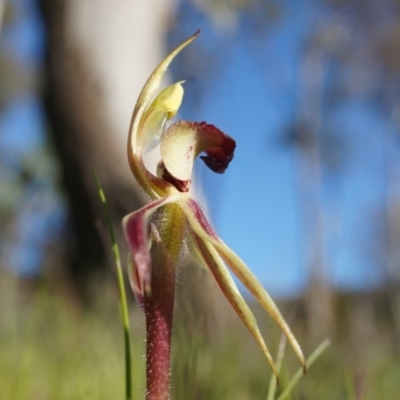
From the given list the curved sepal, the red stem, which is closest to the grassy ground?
the red stem

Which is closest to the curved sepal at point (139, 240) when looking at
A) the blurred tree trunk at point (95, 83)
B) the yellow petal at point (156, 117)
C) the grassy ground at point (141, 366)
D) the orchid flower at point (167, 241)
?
the orchid flower at point (167, 241)

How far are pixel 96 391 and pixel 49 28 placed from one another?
11.2 ft

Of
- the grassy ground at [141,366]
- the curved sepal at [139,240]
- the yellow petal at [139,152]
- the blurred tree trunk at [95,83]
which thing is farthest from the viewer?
the blurred tree trunk at [95,83]

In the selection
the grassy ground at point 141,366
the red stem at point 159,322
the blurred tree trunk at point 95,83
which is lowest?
the grassy ground at point 141,366

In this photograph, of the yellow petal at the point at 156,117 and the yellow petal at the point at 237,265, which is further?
the yellow petal at the point at 156,117

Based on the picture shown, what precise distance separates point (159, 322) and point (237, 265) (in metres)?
0.09

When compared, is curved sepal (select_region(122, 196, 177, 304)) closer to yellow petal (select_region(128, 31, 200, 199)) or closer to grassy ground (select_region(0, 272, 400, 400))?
yellow petal (select_region(128, 31, 200, 199))

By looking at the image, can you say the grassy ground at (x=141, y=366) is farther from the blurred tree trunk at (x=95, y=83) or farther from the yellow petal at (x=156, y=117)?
the blurred tree trunk at (x=95, y=83)

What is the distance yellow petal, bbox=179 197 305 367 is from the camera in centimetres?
49

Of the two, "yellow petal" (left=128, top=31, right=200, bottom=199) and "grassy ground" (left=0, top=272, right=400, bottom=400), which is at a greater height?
"yellow petal" (left=128, top=31, right=200, bottom=199)

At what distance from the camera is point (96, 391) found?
141cm

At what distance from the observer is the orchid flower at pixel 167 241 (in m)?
0.52

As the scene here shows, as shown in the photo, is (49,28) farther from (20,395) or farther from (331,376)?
(20,395)

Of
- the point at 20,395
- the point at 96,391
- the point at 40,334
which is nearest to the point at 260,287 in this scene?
the point at 20,395
